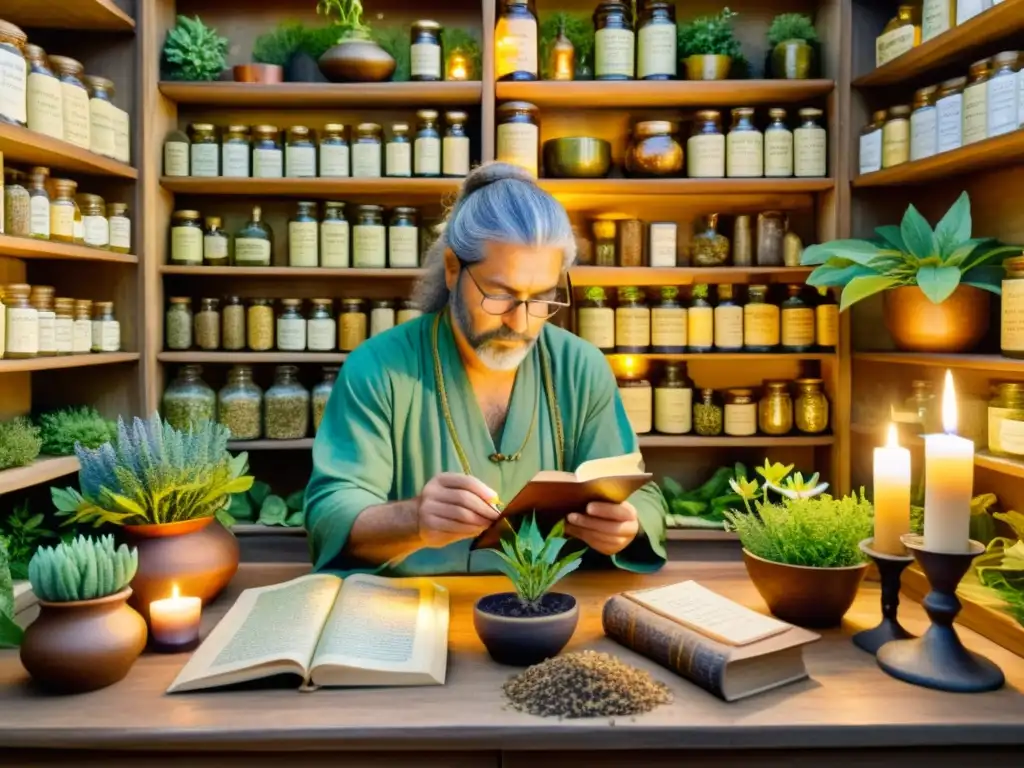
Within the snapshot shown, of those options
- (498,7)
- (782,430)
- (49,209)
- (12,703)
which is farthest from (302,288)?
(12,703)

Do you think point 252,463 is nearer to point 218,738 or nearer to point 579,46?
point 579,46

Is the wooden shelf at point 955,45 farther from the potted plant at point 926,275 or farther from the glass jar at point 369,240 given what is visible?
the glass jar at point 369,240

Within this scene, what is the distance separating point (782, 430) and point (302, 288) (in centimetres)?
170

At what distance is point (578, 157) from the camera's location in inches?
110

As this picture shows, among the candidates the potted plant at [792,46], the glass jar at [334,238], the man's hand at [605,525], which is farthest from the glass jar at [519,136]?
the man's hand at [605,525]

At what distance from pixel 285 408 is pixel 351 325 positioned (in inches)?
13.4

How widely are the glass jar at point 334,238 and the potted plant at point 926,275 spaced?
4.69ft

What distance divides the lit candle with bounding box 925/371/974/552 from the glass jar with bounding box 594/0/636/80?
2.04 meters

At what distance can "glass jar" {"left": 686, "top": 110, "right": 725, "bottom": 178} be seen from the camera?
9.14 feet

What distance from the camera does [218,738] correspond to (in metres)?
0.88

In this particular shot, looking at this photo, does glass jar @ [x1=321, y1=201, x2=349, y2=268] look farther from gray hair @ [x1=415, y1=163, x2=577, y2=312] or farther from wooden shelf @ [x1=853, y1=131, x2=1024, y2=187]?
wooden shelf @ [x1=853, y1=131, x2=1024, y2=187]

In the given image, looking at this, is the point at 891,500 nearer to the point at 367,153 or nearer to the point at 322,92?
the point at 367,153

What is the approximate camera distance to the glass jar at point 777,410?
2.84 metres

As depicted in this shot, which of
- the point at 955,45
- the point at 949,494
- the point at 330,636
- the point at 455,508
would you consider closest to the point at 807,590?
the point at 949,494
